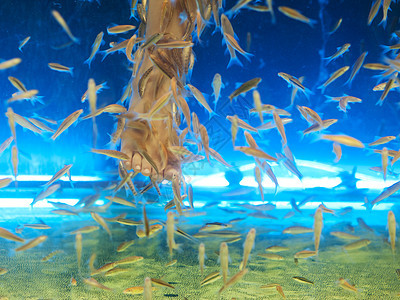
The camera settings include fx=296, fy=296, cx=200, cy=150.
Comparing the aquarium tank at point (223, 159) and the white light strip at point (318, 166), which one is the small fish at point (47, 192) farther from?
the white light strip at point (318, 166)

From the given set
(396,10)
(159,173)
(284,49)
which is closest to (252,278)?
(159,173)

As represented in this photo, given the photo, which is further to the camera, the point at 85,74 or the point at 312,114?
the point at 85,74

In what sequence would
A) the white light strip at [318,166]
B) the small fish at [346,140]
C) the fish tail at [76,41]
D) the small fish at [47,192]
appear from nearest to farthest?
the small fish at [346,140]
the small fish at [47,192]
the fish tail at [76,41]
the white light strip at [318,166]

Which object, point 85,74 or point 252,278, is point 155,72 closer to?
point 252,278

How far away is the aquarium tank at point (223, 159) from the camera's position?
135 inches

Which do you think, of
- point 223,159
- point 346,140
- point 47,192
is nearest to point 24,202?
point 47,192

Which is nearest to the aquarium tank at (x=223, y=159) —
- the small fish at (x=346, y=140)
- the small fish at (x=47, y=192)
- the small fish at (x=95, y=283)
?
the small fish at (x=47, y=192)

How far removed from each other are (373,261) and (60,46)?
6.79m

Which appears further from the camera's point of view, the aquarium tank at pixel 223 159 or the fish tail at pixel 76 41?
the fish tail at pixel 76 41

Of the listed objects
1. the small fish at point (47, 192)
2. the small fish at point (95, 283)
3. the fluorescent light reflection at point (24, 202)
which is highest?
the small fish at point (47, 192)

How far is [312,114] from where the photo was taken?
3137 mm

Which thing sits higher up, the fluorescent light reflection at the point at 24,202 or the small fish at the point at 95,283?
the fluorescent light reflection at the point at 24,202

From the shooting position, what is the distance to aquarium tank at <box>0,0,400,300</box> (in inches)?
135

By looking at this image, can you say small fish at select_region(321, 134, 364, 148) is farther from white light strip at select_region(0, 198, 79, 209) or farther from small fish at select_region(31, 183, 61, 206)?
white light strip at select_region(0, 198, 79, 209)
